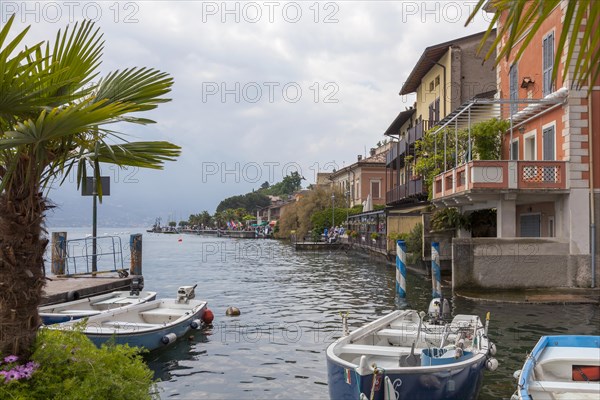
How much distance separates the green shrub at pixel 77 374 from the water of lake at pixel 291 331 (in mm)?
3880

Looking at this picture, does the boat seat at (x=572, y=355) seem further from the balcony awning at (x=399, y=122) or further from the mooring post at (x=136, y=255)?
the balcony awning at (x=399, y=122)

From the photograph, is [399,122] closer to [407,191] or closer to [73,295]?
[407,191]

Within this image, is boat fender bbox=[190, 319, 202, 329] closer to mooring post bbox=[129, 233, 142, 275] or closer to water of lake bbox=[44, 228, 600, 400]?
water of lake bbox=[44, 228, 600, 400]

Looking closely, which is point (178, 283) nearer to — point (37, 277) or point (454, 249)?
point (454, 249)

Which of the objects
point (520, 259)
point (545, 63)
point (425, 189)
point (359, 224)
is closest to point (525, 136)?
point (545, 63)

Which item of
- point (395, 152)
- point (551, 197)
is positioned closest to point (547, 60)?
point (551, 197)

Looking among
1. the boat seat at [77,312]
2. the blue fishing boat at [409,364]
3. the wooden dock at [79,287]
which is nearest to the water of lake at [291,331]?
the blue fishing boat at [409,364]

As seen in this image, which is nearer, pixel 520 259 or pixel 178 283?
pixel 520 259

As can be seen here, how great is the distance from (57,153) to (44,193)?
436 millimetres

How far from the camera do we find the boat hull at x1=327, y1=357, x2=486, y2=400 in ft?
25.9

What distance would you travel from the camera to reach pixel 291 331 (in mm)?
16906

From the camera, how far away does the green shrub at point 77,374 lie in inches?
212

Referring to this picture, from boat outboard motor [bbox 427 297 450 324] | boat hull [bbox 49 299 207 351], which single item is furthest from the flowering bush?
boat outboard motor [bbox 427 297 450 324]

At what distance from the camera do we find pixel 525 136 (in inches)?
1005
